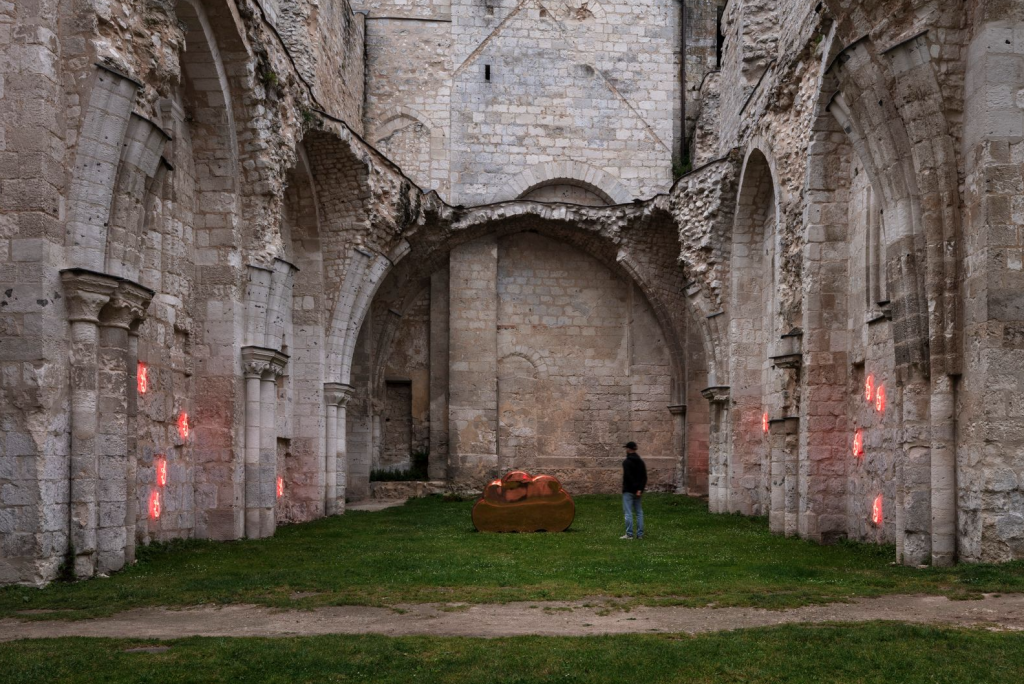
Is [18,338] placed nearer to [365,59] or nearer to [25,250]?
[25,250]

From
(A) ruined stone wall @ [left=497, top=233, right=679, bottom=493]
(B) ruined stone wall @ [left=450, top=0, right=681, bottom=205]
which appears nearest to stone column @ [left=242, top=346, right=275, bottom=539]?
(A) ruined stone wall @ [left=497, top=233, right=679, bottom=493]

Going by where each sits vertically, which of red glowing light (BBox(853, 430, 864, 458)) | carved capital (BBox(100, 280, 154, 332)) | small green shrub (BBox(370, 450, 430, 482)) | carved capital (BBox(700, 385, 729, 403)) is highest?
carved capital (BBox(100, 280, 154, 332))

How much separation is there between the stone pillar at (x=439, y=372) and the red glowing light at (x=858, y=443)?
1137 centimetres

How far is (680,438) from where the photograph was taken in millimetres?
22891

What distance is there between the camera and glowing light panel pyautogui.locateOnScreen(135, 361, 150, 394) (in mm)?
11219

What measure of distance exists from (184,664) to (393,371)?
1748cm

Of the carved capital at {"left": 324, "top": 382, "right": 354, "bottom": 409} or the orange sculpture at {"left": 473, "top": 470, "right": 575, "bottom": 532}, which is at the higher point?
the carved capital at {"left": 324, "top": 382, "right": 354, "bottom": 409}

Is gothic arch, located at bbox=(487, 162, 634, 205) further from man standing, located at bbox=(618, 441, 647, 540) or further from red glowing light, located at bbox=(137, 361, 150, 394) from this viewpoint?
red glowing light, located at bbox=(137, 361, 150, 394)

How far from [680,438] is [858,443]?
1038 cm

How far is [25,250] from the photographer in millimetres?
8766

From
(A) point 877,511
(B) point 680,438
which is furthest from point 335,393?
(A) point 877,511

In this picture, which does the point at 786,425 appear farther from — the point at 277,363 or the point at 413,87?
the point at 413,87

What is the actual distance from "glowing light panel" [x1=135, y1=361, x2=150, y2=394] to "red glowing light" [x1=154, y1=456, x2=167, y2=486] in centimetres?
87

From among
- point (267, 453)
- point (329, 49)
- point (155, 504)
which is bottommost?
point (155, 504)
